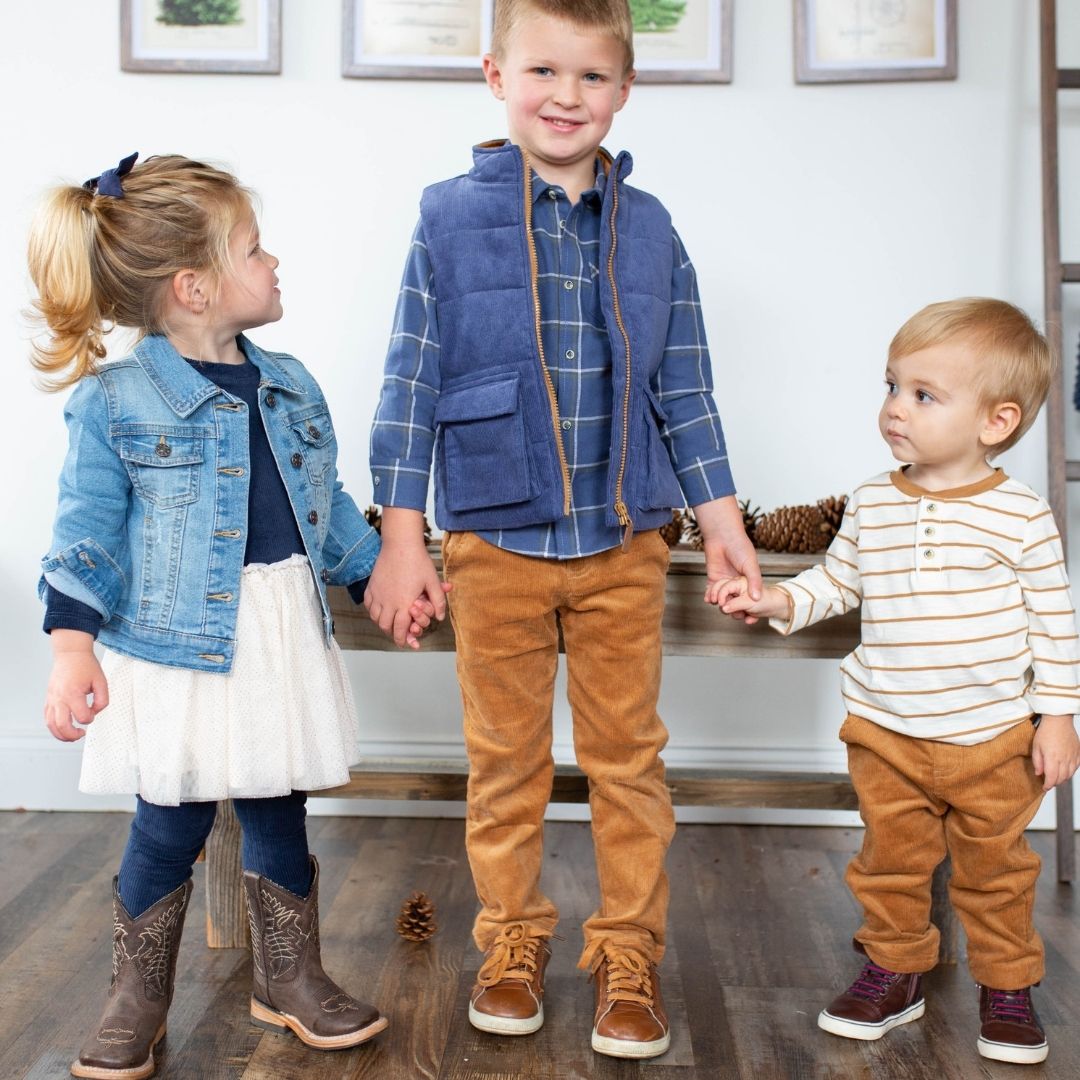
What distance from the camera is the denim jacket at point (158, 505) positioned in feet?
4.40

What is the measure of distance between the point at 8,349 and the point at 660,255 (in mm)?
1387

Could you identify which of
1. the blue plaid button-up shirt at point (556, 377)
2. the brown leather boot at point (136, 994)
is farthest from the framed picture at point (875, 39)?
the brown leather boot at point (136, 994)

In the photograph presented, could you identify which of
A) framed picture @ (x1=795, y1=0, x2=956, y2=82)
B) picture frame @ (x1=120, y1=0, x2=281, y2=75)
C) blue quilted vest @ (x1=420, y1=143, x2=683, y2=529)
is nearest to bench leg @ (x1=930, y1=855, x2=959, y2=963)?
blue quilted vest @ (x1=420, y1=143, x2=683, y2=529)

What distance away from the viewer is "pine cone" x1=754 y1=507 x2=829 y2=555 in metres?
1.87

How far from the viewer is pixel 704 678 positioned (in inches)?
93.3

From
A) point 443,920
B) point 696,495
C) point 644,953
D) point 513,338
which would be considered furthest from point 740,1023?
point 513,338

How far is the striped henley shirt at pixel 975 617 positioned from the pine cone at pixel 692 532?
441mm

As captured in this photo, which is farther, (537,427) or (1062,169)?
(1062,169)

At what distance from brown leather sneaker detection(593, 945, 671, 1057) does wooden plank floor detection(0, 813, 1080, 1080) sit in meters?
0.02

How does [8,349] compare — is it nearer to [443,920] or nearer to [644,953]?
[443,920]

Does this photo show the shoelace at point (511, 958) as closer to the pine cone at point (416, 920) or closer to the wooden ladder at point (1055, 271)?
the pine cone at point (416, 920)

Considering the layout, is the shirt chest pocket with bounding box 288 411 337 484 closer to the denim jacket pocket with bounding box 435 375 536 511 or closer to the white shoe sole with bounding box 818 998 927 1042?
the denim jacket pocket with bounding box 435 375 536 511

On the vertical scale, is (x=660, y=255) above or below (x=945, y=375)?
above

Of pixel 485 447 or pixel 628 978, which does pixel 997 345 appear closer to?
pixel 485 447
